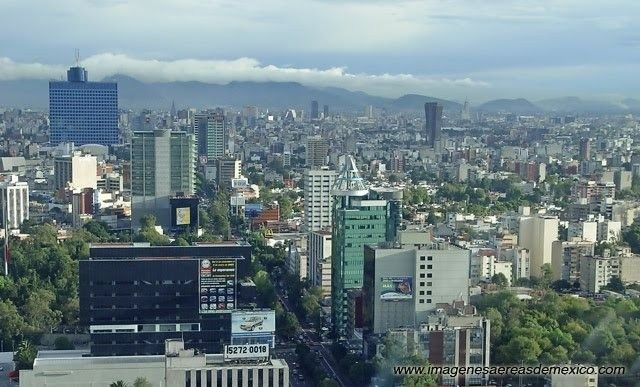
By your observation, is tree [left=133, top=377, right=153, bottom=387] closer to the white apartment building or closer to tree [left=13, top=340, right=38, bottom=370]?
tree [left=13, top=340, right=38, bottom=370]

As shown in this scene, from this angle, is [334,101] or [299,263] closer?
[299,263]

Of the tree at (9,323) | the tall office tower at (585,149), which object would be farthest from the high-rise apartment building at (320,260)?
the tall office tower at (585,149)

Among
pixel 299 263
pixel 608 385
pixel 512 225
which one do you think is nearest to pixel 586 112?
pixel 512 225

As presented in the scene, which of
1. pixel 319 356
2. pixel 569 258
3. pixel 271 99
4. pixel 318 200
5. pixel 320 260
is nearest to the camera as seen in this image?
pixel 319 356

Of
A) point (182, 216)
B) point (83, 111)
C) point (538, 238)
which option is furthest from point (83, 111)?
point (538, 238)

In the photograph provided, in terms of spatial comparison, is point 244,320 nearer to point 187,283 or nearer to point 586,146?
point 187,283

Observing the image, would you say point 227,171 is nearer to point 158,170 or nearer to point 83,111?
point 158,170
